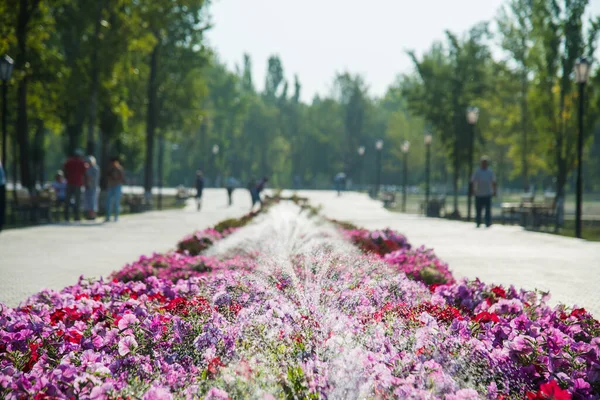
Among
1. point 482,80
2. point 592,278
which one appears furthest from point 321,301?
point 482,80

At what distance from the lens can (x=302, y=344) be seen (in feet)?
9.93

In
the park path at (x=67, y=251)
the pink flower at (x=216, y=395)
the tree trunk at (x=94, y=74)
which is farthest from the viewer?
the tree trunk at (x=94, y=74)

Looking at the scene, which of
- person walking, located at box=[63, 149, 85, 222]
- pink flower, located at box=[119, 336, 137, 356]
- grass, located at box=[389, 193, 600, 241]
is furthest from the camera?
person walking, located at box=[63, 149, 85, 222]

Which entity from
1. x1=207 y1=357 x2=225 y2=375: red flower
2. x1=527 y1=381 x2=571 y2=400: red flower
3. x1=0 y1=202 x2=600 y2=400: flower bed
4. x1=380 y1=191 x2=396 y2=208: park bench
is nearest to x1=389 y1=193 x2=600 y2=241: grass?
x1=380 y1=191 x2=396 y2=208: park bench

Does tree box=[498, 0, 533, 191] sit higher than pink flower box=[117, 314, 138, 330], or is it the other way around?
tree box=[498, 0, 533, 191]

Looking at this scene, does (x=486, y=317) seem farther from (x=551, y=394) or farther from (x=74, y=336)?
(x=74, y=336)

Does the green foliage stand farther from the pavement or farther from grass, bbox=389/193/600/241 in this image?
the pavement

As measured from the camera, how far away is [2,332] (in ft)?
11.9

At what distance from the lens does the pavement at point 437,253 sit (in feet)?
23.7

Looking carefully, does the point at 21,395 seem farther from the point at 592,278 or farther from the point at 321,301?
the point at 592,278

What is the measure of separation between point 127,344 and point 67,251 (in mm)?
8168

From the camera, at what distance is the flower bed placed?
2629 mm

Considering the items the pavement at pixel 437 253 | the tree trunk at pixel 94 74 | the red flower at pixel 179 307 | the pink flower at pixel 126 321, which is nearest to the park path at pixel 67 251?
the pavement at pixel 437 253

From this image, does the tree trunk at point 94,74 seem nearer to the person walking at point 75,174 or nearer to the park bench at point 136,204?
the person walking at point 75,174
